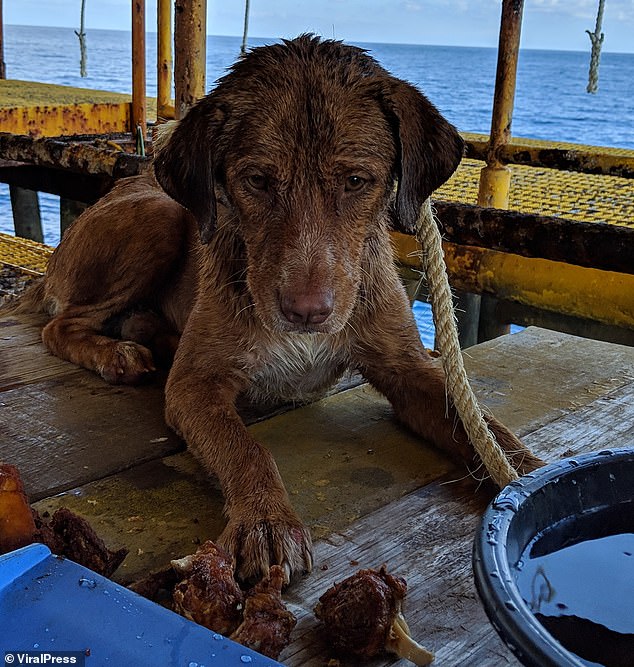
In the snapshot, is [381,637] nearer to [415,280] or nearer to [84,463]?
[84,463]

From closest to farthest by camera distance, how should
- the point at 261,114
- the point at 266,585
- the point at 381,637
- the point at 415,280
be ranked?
the point at 381,637 < the point at 266,585 < the point at 261,114 < the point at 415,280

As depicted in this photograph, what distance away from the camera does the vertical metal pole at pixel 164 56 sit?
27.6ft

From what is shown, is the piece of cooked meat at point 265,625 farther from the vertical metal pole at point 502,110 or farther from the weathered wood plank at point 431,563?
the vertical metal pole at point 502,110

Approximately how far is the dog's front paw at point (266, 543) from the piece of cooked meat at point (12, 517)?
1.55ft

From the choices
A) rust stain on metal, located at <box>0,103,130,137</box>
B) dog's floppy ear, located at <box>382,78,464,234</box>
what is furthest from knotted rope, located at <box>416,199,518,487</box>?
Result: rust stain on metal, located at <box>0,103,130,137</box>

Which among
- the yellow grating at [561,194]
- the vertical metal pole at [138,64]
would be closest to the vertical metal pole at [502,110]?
the yellow grating at [561,194]

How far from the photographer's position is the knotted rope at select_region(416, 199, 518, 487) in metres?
2.21

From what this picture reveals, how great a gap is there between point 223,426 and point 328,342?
0.54 metres

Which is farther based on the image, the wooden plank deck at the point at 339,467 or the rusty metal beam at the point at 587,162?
the rusty metal beam at the point at 587,162

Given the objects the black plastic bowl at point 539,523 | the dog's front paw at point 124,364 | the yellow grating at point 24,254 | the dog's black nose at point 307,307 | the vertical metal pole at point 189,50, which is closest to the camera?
the black plastic bowl at point 539,523

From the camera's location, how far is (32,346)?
3498 millimetres

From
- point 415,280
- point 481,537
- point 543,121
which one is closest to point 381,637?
point 481,537

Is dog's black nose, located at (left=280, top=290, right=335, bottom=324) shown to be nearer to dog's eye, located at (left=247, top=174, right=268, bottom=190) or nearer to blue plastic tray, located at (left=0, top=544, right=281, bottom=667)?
dog's eye, located at (left=247, top=174, right=268, bottom=190)

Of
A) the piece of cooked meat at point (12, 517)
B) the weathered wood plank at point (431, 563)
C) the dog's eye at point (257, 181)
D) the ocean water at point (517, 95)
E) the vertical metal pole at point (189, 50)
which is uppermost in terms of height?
the vertical metal pole at point (189, 50)
